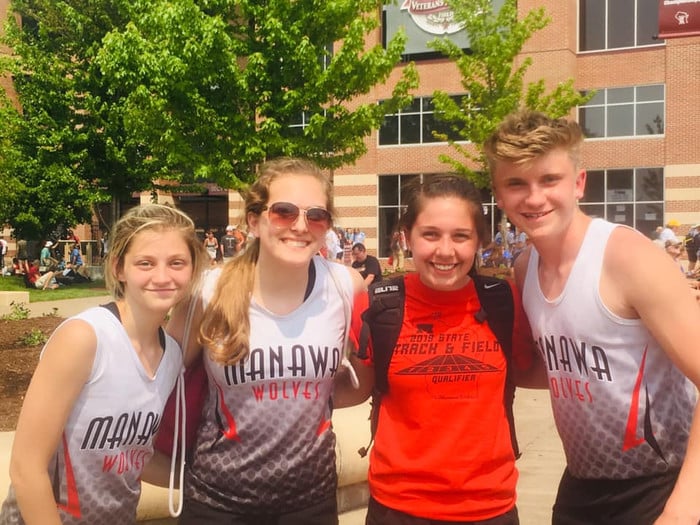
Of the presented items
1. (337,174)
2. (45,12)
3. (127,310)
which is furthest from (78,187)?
(127,310)

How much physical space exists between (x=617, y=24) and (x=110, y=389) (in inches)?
1281

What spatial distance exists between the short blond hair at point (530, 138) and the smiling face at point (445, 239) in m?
0.24

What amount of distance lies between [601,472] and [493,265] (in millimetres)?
22660

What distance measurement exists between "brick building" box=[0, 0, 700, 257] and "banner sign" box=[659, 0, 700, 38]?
10.4 ft

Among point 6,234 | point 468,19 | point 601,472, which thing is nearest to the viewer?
point 601,472

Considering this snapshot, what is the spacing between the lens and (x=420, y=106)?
1277 inches

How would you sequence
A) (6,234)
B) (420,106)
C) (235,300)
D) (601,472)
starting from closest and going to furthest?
1. (601,472)
2. (235,300)
3. (420,106)
4. (6,234)

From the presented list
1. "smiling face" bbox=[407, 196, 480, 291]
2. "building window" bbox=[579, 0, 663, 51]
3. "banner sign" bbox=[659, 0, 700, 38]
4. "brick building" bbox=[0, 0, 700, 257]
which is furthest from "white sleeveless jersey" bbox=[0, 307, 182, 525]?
"building window" bbox=[579, 0, 663, 51]

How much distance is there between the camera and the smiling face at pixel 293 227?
2.78 m

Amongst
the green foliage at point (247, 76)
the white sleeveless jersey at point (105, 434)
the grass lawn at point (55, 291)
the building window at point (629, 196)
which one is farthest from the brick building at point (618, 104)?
the white sleeveless jersey at point (105, 434)

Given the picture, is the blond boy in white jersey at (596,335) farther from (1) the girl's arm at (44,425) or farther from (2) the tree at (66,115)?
(2) the tree at (66,115)

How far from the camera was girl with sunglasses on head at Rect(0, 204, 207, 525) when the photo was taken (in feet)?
7.76

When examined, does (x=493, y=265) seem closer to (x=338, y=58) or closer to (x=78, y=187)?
(x=338, y=58)

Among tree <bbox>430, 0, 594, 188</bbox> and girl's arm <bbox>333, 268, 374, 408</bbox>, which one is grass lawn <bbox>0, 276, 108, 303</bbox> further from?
girl's arm <bbox>333, 268, 374, 408</bbox>
